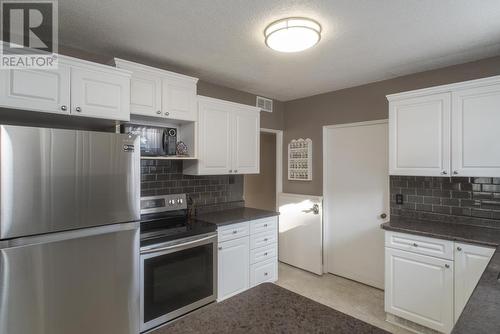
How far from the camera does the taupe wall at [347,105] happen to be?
2.71m

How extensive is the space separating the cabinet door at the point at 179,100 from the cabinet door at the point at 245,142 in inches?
23.7

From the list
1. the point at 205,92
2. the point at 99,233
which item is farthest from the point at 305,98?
the point at 99,233

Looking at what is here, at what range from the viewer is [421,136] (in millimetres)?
2604

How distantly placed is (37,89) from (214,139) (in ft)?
5.20

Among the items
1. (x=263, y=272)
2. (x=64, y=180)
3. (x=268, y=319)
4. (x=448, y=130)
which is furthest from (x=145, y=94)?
(x=448, y=130)

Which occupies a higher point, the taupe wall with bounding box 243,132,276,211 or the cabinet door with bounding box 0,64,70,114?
the cabinet door with bounding box 0,64,70,114

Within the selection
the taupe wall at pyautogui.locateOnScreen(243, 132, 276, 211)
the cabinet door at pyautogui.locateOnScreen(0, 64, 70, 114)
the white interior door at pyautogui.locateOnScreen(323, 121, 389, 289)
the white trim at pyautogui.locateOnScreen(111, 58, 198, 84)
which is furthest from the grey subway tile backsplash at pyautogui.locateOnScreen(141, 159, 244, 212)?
the white interior door at pyautogui.locateOnScreen(323, 121, 389, 289)

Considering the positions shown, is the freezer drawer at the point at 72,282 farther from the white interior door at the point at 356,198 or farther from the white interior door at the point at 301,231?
the white interior door at the point at 356,198

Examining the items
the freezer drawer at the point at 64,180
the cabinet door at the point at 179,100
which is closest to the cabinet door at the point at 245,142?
the cabinet door at the point at 179,100

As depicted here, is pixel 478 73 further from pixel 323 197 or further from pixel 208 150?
pixel 208 150

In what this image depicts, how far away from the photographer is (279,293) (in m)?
1.23

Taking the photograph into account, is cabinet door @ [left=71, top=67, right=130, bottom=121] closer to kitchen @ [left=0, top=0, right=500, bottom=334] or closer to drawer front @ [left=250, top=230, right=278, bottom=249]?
kitchen @ [left=0, top=0, right=500, bottom=334]

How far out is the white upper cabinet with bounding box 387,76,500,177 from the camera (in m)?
2.29

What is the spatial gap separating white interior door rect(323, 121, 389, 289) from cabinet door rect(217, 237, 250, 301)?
1.37 meters
